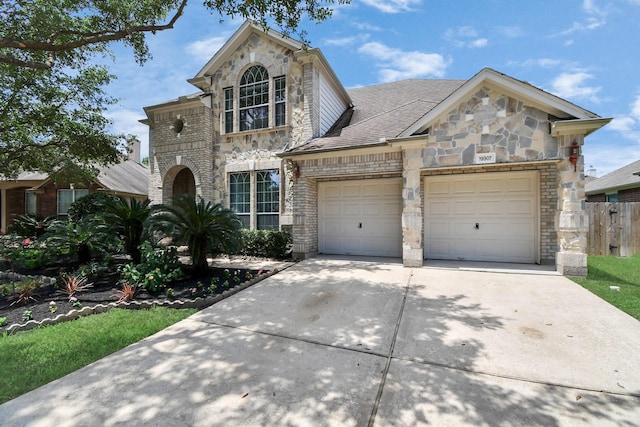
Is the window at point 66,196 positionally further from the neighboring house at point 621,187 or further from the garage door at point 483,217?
the neighboring house at point 621,187

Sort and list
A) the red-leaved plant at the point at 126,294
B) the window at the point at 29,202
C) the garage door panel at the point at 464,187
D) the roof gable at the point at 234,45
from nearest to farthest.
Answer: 1. the red-leaved plant at the point at 126,294
2. the garage door panel at the point at 464,187
3. the roof gable at the point at 234,45
4. the window at the point at 29,202

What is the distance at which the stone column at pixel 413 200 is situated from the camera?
7.48 meters

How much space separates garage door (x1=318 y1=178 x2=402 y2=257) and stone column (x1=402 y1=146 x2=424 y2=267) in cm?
143

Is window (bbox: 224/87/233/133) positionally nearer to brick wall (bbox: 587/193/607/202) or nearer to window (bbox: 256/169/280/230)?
window (bbox: 256/169/280/230)

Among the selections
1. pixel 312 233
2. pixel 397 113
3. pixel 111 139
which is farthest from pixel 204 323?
pixel 111 139

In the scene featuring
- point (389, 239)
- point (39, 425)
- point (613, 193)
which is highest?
point (613, 193)

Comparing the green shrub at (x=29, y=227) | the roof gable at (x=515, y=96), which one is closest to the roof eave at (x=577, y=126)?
the roof gable at (x=515, y=96)

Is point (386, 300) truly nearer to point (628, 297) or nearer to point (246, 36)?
point (628, 297)

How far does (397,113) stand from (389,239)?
4630mm

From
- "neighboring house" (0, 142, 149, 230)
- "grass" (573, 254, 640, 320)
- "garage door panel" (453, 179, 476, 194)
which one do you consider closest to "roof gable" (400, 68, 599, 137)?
"garage door panel" (453, 179, 476, 194)

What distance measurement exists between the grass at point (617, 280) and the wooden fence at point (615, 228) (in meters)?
0.46

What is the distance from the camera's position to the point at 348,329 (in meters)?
Result: 3.96

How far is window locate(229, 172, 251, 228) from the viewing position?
10873 millimetres

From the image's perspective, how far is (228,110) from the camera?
1123cm
